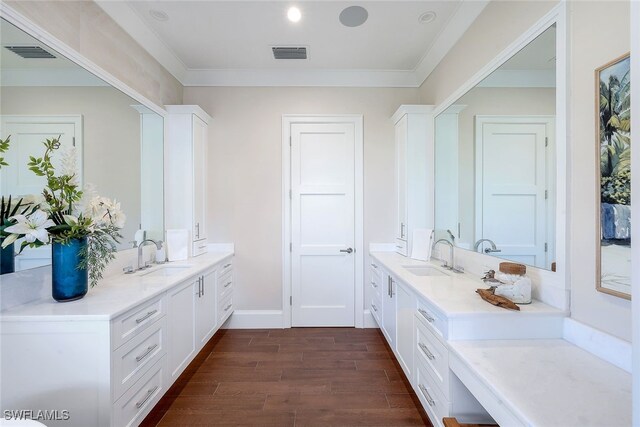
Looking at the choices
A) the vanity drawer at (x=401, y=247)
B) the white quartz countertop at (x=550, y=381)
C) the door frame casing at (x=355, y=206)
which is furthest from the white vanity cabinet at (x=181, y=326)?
the vanity drawer at (x=401, y=247)

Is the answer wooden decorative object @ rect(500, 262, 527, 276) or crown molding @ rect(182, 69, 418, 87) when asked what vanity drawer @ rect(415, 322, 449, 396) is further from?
crown molding @ rect(182, 69, 418, 87)

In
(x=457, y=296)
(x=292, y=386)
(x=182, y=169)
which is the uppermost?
(x=182, y=169)

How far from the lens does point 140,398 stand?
1550mm

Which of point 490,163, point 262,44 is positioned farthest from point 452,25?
point 262,44

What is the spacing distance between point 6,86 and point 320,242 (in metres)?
2.69

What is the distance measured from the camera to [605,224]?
1.14 meters

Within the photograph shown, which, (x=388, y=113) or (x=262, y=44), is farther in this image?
(x=388, y=113)

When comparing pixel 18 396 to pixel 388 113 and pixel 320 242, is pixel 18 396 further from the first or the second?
pixel 388 113

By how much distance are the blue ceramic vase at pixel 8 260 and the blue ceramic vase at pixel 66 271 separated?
0.16 metres

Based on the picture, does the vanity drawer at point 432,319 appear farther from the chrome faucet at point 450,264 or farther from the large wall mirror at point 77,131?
the large wall mirror at point 77,131

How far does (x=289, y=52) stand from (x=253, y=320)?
10.0 feet

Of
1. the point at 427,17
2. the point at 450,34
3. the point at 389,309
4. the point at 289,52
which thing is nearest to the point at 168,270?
the point at 389,309

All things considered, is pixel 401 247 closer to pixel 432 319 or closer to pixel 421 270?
pixel 421 270

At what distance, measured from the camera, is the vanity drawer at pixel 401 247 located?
9.65ft
